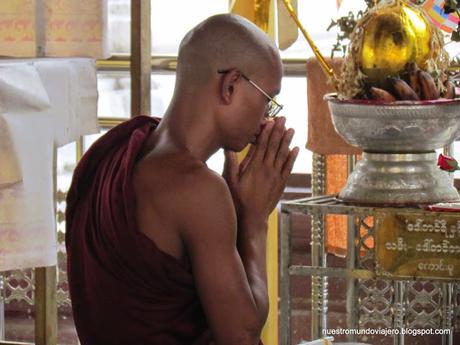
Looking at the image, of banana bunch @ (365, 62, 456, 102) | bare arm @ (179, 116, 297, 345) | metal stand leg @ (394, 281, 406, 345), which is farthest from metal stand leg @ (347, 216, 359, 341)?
bare arm @ (179, 116, 297, 345)

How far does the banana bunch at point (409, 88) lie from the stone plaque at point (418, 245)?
0.24 metres

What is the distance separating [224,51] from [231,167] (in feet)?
0.73

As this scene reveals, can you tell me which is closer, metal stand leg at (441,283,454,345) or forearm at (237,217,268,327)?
forearm at (237,217,268,327)

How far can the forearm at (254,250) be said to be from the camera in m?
1.93

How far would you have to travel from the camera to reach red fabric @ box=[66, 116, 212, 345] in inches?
72.6

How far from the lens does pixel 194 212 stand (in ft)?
5.94

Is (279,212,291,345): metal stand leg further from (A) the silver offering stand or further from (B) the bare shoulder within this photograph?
(B) the bare shoulder

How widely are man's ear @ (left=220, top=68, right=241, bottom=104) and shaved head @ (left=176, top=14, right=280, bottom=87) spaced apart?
0.01 m

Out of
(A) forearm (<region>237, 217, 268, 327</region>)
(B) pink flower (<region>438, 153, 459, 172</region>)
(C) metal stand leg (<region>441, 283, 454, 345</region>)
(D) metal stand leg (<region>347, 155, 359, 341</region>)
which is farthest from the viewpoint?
(C) metal stand leg (<region>441, 283, 454, 345</region>)

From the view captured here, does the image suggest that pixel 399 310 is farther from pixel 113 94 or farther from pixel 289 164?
pixel 113 94

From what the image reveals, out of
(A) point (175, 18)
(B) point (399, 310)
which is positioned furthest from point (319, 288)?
(A) point (175, 18)

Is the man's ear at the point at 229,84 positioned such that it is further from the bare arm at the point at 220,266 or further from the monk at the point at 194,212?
the bare arm at the point at 220,266

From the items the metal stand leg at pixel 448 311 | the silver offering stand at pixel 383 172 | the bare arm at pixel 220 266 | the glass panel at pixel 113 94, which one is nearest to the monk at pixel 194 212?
the bare arm at pixel 220 266

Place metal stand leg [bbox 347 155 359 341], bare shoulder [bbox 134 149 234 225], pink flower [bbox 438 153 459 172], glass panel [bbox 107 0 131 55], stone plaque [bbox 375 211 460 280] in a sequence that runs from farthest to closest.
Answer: glass panel [bbox 107 0 131 55] → metal stand leg [bbox 347 155 359 341] → pink flower [bbox 438 153 459 172] → stone plaque [bbox 375 211 460 280] → bare shoulder [bbox 134 149 234 225]
